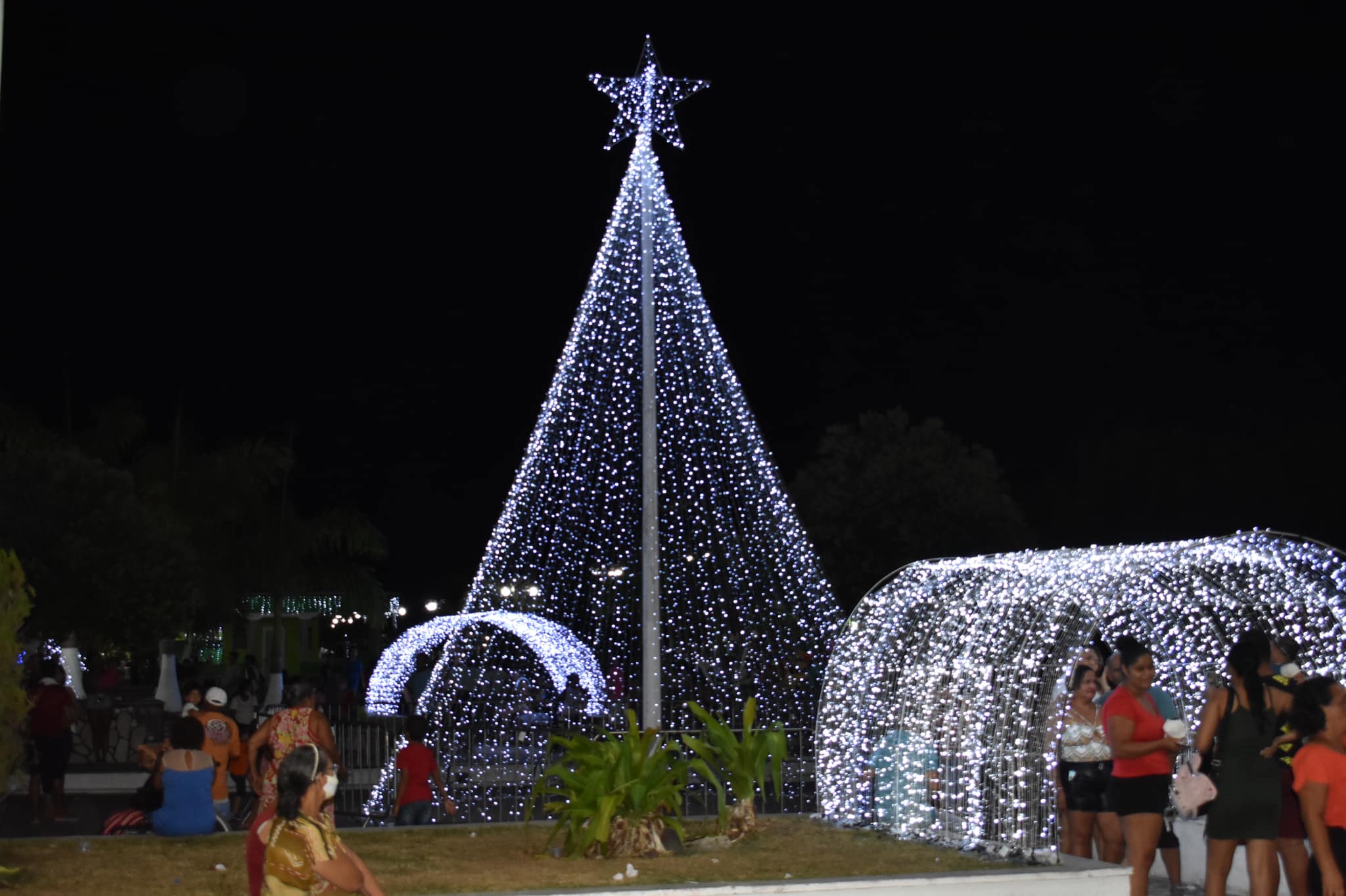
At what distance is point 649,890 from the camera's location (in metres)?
8.26

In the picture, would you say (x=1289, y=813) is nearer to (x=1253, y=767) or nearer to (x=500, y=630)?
(x=1253, y=767)

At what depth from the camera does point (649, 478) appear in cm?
1681

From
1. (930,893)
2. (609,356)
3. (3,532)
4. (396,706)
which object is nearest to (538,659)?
(396,706)

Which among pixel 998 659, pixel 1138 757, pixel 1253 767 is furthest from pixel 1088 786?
pixel 1253 767

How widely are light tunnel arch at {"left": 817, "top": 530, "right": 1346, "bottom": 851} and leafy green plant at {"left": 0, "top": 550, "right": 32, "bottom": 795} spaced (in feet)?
18.1

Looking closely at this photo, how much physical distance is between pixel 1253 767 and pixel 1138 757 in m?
0.64

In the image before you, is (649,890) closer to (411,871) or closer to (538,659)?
(411,871)

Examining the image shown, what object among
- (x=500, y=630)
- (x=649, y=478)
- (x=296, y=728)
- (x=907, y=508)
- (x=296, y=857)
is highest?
(x=907, y=508)

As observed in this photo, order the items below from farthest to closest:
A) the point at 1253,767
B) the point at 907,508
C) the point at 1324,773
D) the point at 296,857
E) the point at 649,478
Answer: the point at 907,508
the point at 649,478
the point at 1253,767
the point at 1324,773
the point at 296,857

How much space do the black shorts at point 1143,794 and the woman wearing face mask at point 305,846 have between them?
438 centimetres

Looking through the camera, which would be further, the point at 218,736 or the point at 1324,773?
the point at 218,736

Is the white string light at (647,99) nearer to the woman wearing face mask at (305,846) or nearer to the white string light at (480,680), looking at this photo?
the white string light at (480,680)

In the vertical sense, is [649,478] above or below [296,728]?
above

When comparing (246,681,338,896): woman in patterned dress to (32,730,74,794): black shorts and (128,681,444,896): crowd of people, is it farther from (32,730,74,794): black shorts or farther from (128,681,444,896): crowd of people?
(32,730,74,794): black shorts
